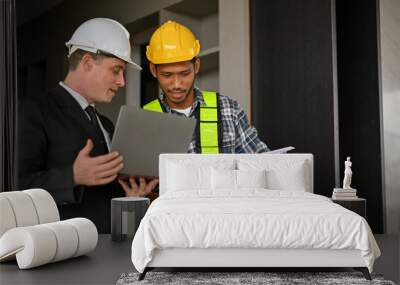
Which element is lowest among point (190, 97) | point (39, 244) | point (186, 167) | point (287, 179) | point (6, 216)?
point (39, 244)

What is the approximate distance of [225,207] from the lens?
10.2 feet

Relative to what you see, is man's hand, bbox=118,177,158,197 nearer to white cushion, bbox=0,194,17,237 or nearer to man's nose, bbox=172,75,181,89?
man's nose, bbox=172,75,181,89

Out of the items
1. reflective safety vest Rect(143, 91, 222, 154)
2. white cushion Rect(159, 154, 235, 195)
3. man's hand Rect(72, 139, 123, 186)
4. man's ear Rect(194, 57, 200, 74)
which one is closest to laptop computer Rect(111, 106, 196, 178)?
white cushion Rect(159, 154, 235, 195)

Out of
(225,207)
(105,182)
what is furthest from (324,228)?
(105,182)

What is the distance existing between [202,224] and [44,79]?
8.22ft

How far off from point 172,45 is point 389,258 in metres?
2.57

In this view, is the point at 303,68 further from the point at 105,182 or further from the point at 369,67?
the point at 105,182

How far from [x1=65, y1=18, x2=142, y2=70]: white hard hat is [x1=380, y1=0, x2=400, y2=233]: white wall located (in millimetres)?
2180

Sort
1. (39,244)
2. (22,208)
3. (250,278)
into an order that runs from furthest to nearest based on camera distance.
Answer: (22,208) < (39,244) < (250,278)

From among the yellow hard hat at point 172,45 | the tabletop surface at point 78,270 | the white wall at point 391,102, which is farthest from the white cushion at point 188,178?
the white wall at point 391,102

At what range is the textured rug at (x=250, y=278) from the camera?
114 inches

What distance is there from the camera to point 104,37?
491cm

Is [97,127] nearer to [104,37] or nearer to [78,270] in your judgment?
[104,37]

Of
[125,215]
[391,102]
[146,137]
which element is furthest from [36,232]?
[391,102]
